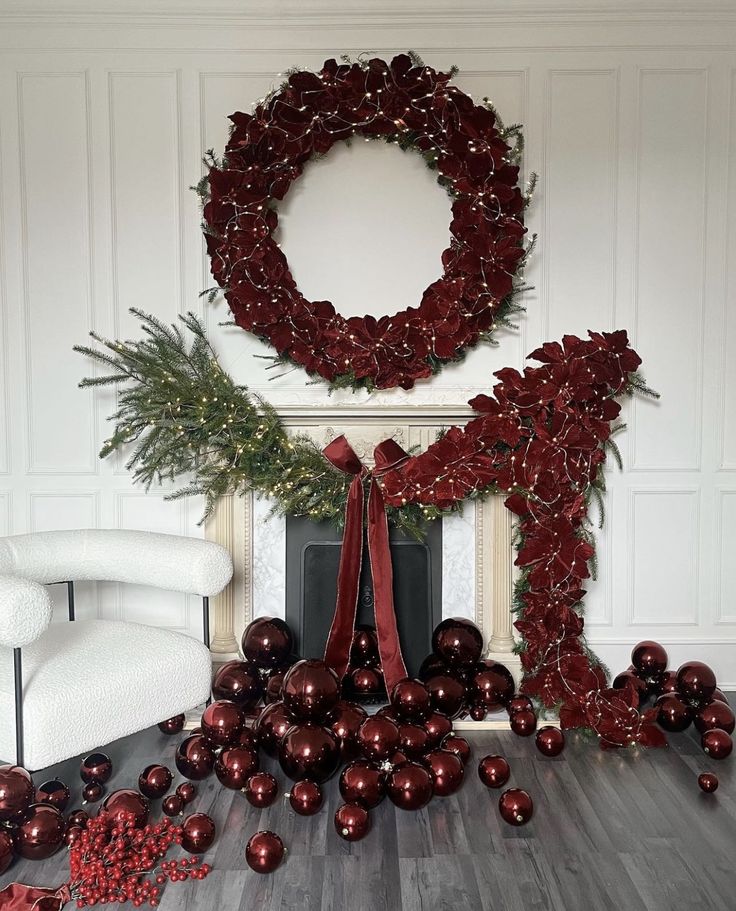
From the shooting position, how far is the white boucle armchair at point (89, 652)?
1.98 metres

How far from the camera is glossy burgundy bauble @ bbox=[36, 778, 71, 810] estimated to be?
2.15 m

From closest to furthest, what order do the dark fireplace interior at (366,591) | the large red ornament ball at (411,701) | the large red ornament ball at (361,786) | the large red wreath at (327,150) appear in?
the large red ornament ball at (361,786) → the large red ornament ball at (411,701) → the large red wreath at (327,150) → the dark fireplace interior at (366,591)

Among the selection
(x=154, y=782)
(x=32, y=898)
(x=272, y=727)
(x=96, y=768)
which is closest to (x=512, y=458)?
(x=272, y=727)

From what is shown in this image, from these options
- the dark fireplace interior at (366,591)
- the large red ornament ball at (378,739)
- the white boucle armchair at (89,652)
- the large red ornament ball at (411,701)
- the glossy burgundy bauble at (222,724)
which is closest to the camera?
the white boucle armchair at (89,652)

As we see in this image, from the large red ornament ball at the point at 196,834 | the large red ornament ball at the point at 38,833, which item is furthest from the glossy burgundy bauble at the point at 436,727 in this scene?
the large red ornament ball at the point at 38,833

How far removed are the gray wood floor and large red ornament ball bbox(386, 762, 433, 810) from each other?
2.5 inches

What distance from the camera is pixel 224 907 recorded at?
6.09 feet

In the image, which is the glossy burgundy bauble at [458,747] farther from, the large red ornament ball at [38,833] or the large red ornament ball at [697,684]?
the large red ornament ball at [38,833]

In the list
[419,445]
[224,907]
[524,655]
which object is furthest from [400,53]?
[224,907]

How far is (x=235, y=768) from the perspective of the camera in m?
2.31

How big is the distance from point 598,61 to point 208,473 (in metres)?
2.29

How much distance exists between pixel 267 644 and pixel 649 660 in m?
1.45

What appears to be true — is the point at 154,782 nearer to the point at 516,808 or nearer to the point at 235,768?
the point at 235,768

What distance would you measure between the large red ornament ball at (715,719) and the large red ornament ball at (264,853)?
5.15 feet
